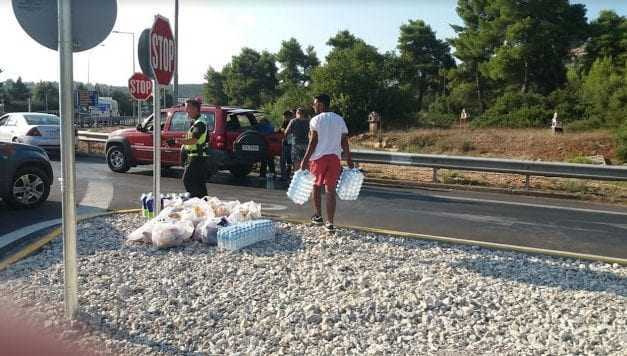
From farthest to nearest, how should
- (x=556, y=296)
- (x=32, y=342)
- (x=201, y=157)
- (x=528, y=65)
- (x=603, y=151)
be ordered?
(x=528, y=65) → (x=603, y=151) → (x=201, y=157) → (x=556, y=296) → (x=32, y=342)

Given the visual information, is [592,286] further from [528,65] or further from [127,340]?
[528,65]

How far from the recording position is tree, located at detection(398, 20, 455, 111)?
4547cm

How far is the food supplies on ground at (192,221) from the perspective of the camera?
5.70 metres

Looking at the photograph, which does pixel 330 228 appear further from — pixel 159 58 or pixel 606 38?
pixel 606 38

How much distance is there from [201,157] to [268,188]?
14.9ft

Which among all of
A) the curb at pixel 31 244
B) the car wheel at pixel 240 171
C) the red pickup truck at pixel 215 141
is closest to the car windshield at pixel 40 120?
the red pickup truck at pixel 215 141

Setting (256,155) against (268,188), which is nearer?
(268,188)

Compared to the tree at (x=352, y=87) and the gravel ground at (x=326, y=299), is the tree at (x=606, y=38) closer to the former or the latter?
the tree at (x=352, y=87)

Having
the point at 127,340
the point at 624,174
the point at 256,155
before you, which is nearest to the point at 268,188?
the point at 256,155

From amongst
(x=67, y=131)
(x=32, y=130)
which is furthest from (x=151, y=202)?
(x=32, y=130)

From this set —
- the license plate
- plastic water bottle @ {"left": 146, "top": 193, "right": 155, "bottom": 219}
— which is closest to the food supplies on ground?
plastic water bottle @ {"left": 146, "top": 193, "right": 155, "bottom": 219}

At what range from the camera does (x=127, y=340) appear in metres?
3.68

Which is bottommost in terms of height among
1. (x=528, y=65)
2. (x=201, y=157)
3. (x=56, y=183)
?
(x=56, y=183)

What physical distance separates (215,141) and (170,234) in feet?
22.2
